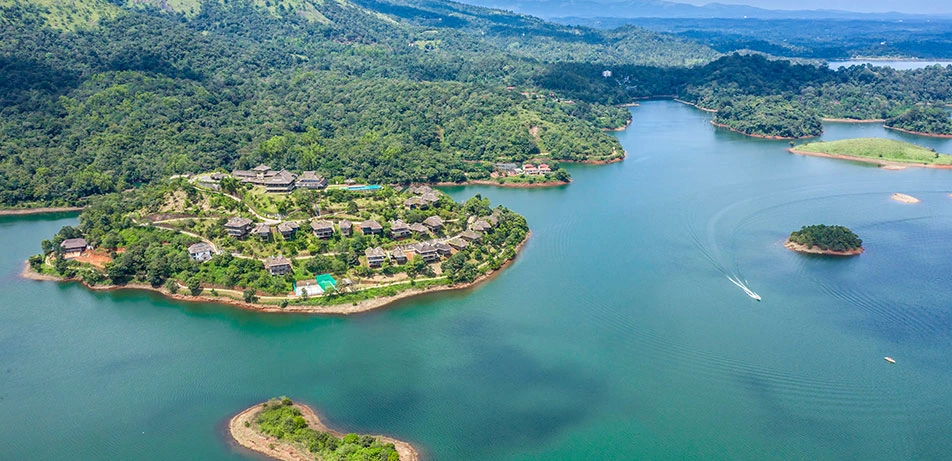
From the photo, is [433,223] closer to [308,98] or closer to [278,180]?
[278,180]

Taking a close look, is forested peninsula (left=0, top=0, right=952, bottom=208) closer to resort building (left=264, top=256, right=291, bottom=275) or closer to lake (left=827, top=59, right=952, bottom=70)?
resort building (left=264, top=256, right=291, bottom=275)

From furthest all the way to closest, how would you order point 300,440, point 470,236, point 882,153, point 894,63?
1. point 894,63
2. point 882,153
3. point 470,236
4. point 300,440

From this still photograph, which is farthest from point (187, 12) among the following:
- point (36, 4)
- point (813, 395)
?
point (813, 395)

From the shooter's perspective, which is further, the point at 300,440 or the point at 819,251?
the point at 819,251

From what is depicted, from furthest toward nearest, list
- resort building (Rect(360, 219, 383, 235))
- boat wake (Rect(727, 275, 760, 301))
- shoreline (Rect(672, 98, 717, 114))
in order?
shoreline (Rect(672, 98, 717, 114)), resort building (Rect(360, 219, 383, 235)), boat wake (Rect(727, 275, 760, 301))

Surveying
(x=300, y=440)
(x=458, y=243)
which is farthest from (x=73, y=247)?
(x=300, y=440)

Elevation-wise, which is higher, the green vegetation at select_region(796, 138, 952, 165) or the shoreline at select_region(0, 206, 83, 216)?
the shoreline at select_region(0, 206, 83, 216)

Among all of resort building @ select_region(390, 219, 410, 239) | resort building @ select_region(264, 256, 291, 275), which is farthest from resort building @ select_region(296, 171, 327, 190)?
resort building @ select_region(264, 256, 291, 275)
